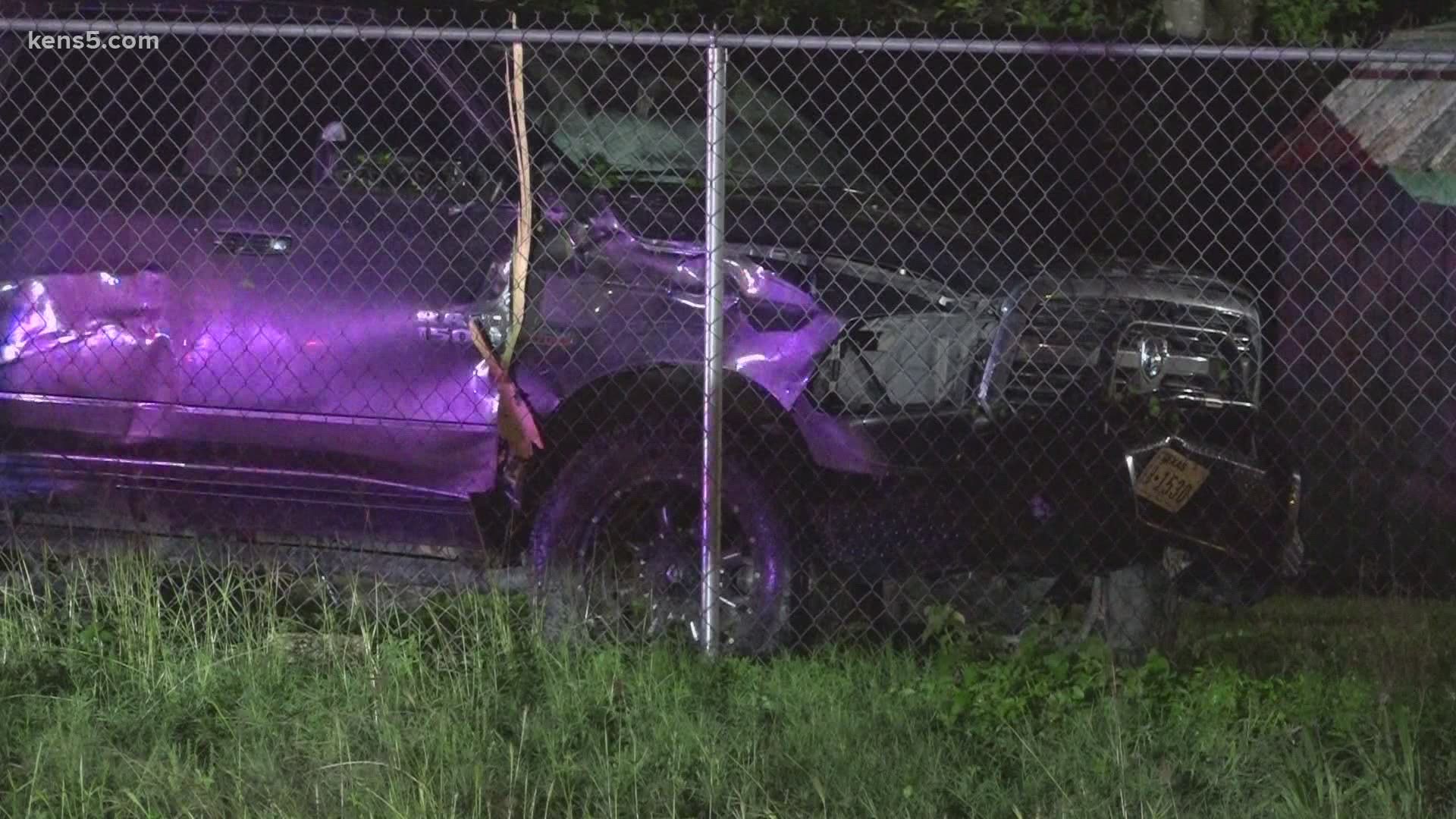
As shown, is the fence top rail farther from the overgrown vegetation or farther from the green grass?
the overgrown vegetation

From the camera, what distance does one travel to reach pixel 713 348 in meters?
5.41

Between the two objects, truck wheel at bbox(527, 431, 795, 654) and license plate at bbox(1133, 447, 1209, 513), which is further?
truck wheel at bbox(527, 431, 795, 654)

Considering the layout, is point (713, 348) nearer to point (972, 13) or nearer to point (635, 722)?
point (635, 722)

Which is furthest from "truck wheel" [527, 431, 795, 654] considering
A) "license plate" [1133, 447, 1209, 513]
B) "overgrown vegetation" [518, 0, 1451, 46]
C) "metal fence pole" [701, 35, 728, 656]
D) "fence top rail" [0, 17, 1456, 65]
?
"overgrown vegetation" [518, 0, 1451, 46]

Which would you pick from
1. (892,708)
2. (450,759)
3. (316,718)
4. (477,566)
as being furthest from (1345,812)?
(477,566)

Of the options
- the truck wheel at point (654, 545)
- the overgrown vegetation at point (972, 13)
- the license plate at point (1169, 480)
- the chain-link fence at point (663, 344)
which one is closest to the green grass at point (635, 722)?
the truck wheel at point (654, 545)

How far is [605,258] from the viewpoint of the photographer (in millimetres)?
5645

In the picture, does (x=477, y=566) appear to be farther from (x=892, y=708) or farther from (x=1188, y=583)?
→ (x=1188, y=583)

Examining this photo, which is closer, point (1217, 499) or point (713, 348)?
point (713, 348)

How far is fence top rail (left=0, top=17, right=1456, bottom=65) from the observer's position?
5113mm

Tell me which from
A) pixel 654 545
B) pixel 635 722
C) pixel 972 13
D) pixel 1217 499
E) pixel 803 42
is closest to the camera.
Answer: pixel 635 722

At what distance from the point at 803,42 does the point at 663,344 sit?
95 cm

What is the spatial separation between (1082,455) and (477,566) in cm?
188

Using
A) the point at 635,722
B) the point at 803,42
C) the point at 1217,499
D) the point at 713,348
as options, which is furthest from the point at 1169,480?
the point at 635,722
